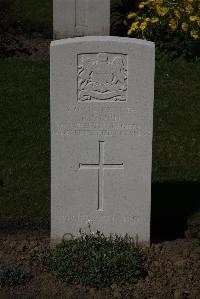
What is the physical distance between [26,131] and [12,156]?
0.78 m

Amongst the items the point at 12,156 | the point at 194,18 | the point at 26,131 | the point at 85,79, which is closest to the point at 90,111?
the point at 85,79

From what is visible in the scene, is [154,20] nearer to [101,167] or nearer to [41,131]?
[41,131]

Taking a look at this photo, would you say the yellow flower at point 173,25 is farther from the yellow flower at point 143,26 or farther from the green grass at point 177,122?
the green grass at point 177,122

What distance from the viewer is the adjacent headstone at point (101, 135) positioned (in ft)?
20.0

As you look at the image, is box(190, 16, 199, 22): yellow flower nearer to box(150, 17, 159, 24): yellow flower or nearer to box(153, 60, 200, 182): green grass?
box(150, 17, 159, 24): yellow flower

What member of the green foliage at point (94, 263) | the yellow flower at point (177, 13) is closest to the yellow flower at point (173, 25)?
the yellow flower at point (177, 13)

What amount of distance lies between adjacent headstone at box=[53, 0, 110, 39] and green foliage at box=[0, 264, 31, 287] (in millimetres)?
8788

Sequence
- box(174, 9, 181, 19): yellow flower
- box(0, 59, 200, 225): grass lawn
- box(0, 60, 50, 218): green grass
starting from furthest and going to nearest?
box(174, 9, 181, 19): yellow flower < box(0, 59, 200, 225): grass lawn < box(0, 60, 50, 218): green grass

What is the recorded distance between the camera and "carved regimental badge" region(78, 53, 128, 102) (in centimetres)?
611

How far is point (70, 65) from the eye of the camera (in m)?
6.09

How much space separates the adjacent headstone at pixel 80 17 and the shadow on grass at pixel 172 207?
671 cm

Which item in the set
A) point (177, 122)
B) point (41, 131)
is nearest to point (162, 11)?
point (177, 122)

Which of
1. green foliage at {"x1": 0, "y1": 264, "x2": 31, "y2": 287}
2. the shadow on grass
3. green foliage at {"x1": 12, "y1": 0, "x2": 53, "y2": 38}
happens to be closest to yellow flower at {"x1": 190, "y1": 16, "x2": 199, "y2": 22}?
green foliage at {"x1": 12, "y1": 0, "x2": 53, "y2": 38}

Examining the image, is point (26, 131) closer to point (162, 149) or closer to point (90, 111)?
point (162, 149)
